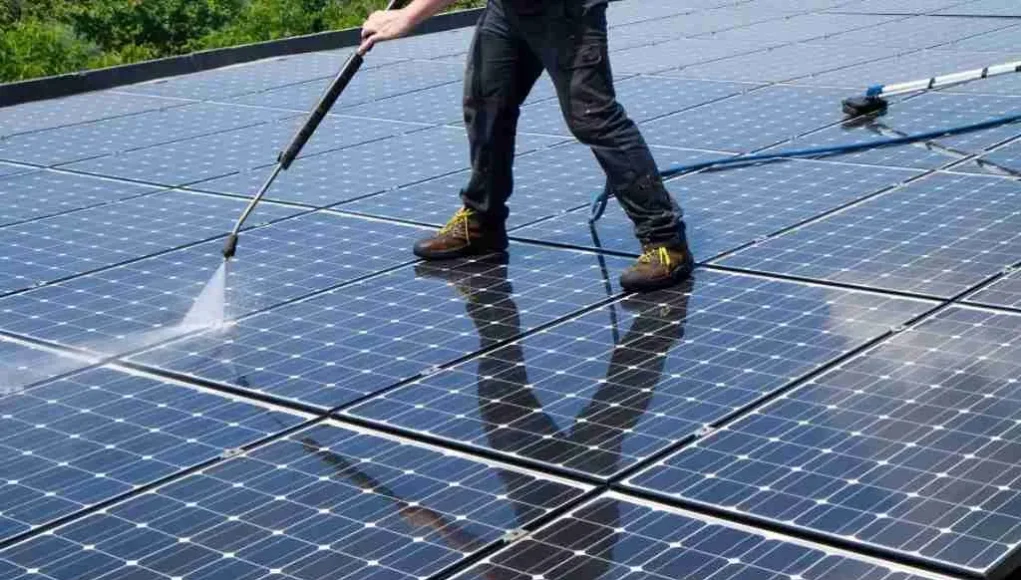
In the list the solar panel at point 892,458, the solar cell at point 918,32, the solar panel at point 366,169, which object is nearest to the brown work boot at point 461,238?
the solar panel at point 366,169

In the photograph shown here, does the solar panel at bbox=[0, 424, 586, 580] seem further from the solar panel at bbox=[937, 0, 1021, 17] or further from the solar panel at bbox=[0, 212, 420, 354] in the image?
the solar panel at bbox=[937, 0, 1021, 17]

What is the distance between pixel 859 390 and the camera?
590 centimetres

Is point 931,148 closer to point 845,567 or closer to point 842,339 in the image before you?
point 842,339

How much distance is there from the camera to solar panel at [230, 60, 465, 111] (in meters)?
12.8

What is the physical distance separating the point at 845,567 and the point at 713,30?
38.2 feet

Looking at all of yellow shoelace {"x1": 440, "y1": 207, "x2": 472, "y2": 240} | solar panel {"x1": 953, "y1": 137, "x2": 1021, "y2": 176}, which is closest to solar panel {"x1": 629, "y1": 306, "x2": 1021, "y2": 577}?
yellow shoelace {"x1": 440, "y1": 207, "x2": 472, "y2": 240}

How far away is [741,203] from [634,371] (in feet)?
8.46

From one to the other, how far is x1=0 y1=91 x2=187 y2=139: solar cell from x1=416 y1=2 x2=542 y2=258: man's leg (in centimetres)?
538

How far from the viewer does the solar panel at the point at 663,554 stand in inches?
180

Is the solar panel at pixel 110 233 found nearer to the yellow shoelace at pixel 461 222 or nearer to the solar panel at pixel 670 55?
the yellow shoelace at pixel 461 222

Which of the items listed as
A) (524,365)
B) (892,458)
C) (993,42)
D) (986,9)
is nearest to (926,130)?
(993,42)

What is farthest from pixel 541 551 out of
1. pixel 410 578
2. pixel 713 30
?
pixel 713 30

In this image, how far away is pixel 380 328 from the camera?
6945mm

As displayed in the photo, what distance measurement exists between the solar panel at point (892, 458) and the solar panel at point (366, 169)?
397 centimetres
